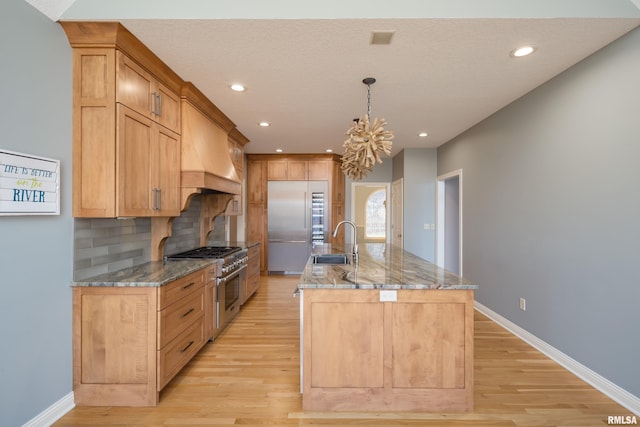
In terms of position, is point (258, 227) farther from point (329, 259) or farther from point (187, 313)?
point (187, 313)

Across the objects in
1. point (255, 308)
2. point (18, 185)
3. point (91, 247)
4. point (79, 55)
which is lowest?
point (255, 308)

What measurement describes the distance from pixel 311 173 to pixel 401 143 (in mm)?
1913

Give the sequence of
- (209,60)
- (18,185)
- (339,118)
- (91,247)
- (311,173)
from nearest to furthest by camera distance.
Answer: (18,185) → (91,247) → (209,60) → (339,118) → (311,173)

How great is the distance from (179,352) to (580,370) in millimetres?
3262

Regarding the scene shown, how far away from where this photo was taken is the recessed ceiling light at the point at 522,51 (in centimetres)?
226

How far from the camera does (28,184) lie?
5.57 ft

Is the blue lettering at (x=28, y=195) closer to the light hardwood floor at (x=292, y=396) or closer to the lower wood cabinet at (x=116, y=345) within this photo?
the lower wood cabinet at (x=116, y=345)

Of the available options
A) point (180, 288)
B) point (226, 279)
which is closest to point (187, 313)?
point (180, 288)

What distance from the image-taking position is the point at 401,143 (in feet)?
17.6

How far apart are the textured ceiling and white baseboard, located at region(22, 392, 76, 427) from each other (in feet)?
8.22

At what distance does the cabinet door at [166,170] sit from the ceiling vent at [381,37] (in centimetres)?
191

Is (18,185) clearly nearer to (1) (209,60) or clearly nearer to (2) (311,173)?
(1) (209,60)

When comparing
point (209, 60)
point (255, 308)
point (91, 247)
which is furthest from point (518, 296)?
point (91, 247)

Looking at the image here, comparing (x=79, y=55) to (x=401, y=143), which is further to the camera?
(x=401, y=143)
